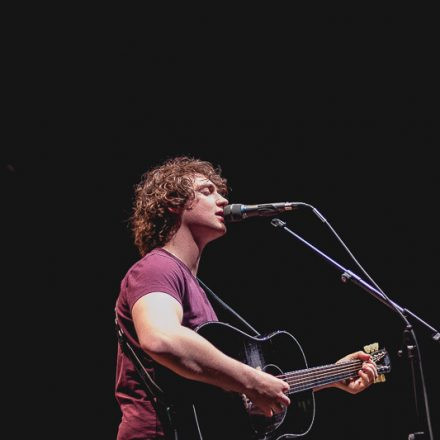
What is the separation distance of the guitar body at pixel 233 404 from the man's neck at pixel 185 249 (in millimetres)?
519

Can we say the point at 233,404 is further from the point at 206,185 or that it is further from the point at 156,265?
the point at 206,185

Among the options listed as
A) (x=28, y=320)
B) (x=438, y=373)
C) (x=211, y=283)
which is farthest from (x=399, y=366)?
(x=28, y=320)

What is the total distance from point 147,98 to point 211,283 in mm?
1586

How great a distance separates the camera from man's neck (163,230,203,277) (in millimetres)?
2705

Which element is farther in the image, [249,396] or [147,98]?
[147,98]

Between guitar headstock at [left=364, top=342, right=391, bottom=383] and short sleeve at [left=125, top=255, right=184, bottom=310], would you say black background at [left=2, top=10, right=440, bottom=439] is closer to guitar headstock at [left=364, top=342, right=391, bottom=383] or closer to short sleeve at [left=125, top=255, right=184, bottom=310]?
guitar headstock at [left=364, top=342, right=391, bottom=383]

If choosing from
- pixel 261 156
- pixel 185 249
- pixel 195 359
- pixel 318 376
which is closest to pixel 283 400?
pixel 195 359

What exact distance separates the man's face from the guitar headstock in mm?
1111

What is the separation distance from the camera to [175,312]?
2094mm

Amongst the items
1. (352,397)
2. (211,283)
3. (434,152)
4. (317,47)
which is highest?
(317,47)

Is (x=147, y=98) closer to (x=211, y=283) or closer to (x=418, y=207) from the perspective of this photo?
(x=211, y=283)

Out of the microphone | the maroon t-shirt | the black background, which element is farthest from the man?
the black background

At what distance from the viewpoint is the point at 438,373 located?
4.20 m

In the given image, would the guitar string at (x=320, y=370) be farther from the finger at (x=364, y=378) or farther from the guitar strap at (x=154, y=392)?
the guitar strap at (x=154, y=392)
